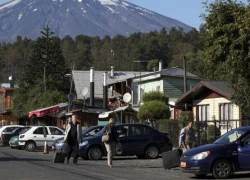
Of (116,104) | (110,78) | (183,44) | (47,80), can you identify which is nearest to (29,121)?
(47,80)

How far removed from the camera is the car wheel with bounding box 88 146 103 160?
2628cm

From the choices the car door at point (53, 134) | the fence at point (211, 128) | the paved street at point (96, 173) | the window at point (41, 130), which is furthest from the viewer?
the window at point (41, 130)

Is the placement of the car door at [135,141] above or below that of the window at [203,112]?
below

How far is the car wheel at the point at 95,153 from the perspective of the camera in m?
26.3

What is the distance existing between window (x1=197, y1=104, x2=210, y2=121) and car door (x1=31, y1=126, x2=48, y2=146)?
1037cm

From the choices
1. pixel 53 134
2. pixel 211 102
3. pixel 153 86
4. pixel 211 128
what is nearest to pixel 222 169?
pixel 211 128

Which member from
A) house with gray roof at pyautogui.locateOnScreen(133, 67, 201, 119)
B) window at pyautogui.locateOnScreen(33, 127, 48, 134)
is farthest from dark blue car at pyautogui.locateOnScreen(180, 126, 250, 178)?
house with gray roof at pyautogui.locateOnScreen(133, 67, 201, 119)

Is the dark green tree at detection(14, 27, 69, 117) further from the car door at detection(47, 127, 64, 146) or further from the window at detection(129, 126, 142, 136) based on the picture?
the window at detection(129, 126, 142, 136)

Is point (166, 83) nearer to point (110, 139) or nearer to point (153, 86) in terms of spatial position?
point (153, 86)

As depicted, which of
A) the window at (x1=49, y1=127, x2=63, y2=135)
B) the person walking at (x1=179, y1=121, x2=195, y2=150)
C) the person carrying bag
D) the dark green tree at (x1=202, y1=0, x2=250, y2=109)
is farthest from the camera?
the window at (x1=49, y1=127, x2=63, y2=135)

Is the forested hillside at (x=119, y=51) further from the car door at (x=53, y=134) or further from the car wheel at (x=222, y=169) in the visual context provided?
the car wheel at (x=222, y=169)

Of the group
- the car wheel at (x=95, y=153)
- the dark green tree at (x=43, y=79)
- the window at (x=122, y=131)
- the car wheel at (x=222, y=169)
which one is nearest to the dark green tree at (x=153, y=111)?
the window at (x=122, y=131)

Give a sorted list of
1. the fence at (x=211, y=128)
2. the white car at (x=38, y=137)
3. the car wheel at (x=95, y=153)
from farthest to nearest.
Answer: the white car at (x=38, y=137) → the fence at (x=211, y=128) → the car wheel at (x=95, y=153)

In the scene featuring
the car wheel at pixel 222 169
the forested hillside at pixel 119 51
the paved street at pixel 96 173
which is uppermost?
the forested hillside at pixel 119 51
